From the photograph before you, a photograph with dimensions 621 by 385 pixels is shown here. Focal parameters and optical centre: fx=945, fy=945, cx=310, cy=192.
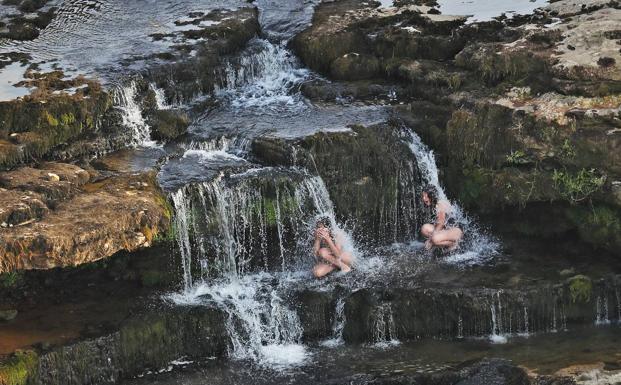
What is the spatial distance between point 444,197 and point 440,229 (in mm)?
912

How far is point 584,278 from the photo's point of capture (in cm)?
1556

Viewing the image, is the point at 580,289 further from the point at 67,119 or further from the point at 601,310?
the point at 67,119

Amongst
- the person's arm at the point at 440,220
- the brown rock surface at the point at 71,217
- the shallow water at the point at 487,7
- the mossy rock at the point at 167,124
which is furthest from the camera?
the shallow water at the point at 487,7

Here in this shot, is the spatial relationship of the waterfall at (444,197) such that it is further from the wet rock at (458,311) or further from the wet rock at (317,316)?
the wet rock at (317,316)

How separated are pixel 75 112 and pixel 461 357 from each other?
27.3ft

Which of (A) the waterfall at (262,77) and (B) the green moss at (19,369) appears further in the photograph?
(A) the waterfall at (262,77)

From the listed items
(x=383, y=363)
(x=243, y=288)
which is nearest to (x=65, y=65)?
(x=243, y=288)

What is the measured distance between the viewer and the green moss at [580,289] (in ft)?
50.7

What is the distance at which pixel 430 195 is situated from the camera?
1736 cm

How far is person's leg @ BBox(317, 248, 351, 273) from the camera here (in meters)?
16.4

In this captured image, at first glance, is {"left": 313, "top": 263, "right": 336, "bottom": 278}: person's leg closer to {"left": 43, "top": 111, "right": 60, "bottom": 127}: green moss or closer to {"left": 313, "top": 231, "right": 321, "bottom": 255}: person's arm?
{"left": 313, "top": 231, "right": 321, "bottom": 255}: person's arm

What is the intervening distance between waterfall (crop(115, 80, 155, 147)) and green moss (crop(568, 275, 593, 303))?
8.15 metres

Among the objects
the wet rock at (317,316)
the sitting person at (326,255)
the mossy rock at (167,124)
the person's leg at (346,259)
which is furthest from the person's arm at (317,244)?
the mossy rock at (167,124)

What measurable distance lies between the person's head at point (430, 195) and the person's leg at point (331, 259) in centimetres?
203
